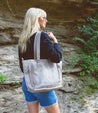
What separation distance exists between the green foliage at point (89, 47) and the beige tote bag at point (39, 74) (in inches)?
121

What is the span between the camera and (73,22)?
5.80 meters

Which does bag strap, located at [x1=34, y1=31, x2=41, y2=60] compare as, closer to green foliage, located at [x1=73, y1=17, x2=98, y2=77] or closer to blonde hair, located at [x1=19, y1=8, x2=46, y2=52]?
blonde hair, located at [x1=19, y1=8, x2=46, y2=52]

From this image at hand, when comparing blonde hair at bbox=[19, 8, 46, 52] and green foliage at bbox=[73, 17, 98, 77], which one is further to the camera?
green foliage at bbox=[73, 17, 98, 77]

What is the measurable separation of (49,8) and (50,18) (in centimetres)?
34

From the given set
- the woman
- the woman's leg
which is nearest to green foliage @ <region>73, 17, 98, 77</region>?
the woman's leg

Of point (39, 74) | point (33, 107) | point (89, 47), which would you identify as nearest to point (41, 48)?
point (39, 74)

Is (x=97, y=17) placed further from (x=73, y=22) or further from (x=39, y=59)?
(x=39, y=59)

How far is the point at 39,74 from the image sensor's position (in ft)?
6.29

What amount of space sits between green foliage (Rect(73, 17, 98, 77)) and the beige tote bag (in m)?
3.09

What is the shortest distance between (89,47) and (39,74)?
12.2 ft

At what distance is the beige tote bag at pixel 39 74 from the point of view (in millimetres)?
1904

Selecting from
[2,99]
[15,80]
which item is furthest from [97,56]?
[2,99]

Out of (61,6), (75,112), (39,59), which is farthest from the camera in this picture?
(61,6)

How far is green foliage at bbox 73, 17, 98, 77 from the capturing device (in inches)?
193
